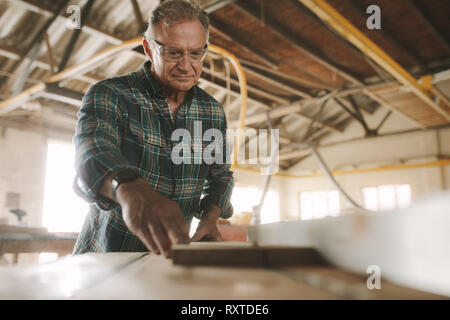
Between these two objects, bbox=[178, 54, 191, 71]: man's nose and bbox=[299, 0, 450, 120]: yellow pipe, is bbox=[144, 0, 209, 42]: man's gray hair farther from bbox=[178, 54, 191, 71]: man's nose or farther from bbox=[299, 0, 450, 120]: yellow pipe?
bbox=[299, 0, 450, 120]: yellow pipe

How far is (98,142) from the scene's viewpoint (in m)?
1.13

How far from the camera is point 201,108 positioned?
1704mm

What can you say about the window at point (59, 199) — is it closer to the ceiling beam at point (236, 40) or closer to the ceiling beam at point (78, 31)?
the ceiling beam at point (78, 31)

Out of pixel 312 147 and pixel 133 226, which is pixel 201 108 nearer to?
pixel 133 226

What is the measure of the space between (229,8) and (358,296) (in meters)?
4.42

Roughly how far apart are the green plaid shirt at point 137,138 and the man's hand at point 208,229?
87 mm

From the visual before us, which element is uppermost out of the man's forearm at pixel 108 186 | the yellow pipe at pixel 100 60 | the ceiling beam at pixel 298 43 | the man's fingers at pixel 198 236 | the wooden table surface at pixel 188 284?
the ceiling beam at pixel 298 43

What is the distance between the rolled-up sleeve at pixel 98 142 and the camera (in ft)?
3.46

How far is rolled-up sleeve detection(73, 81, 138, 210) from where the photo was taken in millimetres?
1056

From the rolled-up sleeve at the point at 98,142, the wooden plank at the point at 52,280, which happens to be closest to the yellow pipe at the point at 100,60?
the rolled-up sleeve at the point at 98,142

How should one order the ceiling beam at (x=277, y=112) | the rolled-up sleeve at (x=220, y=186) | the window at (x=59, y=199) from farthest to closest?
1. the window at (x=59, y=199)
2. the ceiling beam at (x=277, y=112)
3. the rolled-up sleeve at (x=220, y=186)

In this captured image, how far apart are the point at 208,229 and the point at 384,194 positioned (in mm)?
10490
